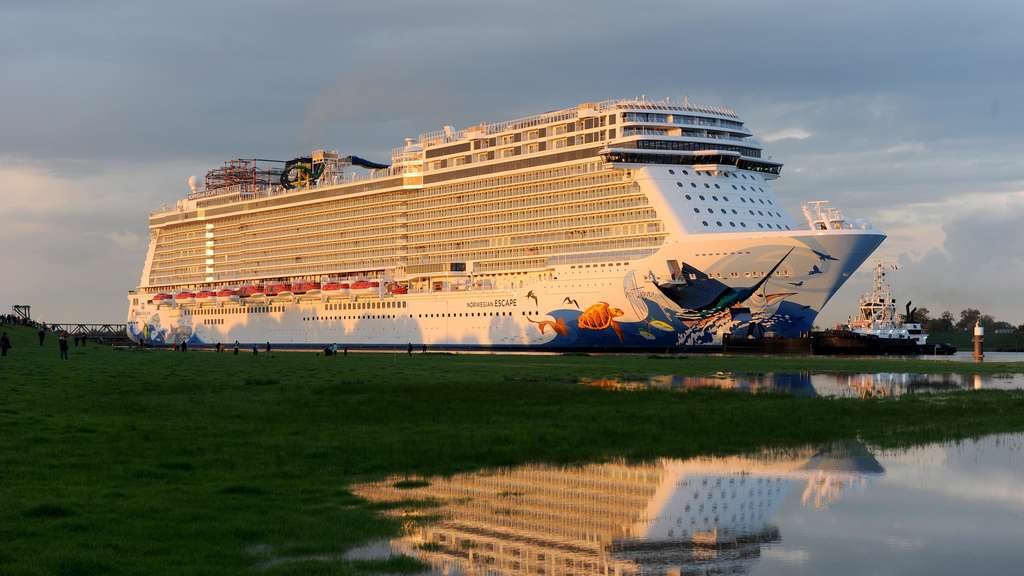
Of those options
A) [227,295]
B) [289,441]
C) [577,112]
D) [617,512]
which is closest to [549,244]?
[577,112]

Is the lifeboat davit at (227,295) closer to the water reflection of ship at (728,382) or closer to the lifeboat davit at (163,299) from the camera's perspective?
the lifeboat davit at (163,299)

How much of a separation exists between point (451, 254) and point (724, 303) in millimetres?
30123

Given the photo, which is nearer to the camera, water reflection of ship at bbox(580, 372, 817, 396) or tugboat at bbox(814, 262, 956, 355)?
water reflection of ship at bbox(580, 372, 817, 396)

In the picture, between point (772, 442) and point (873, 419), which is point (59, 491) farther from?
point (873, 419)

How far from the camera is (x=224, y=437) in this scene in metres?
24.0

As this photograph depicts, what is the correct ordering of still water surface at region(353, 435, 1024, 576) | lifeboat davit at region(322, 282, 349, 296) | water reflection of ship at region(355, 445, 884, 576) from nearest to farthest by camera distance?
still water surface at region(353, 435, 1024, 576) < water reflection of ship at region(355, 445, 884, 576) < lifeboat davit at region(322, 282, 349, 296)

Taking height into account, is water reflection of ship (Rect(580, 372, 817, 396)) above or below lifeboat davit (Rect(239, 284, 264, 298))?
below

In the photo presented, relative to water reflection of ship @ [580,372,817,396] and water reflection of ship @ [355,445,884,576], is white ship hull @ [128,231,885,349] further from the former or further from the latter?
water reflection of ship @ [355,445,884,576]

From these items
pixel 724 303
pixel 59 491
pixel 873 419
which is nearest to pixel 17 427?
pixel 59 491

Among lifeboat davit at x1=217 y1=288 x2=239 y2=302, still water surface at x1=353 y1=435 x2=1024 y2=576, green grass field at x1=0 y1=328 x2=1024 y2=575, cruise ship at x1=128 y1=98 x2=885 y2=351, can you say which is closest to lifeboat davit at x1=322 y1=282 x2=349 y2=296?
cruise ship at x1=128 y1=98 x2=885 y2=351

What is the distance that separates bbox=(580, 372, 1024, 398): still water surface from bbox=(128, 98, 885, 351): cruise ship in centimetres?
1917

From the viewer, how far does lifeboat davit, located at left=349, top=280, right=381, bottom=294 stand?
103 meters


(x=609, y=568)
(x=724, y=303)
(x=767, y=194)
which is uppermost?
(x=767, y=194)

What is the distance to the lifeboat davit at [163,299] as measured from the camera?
137 m
